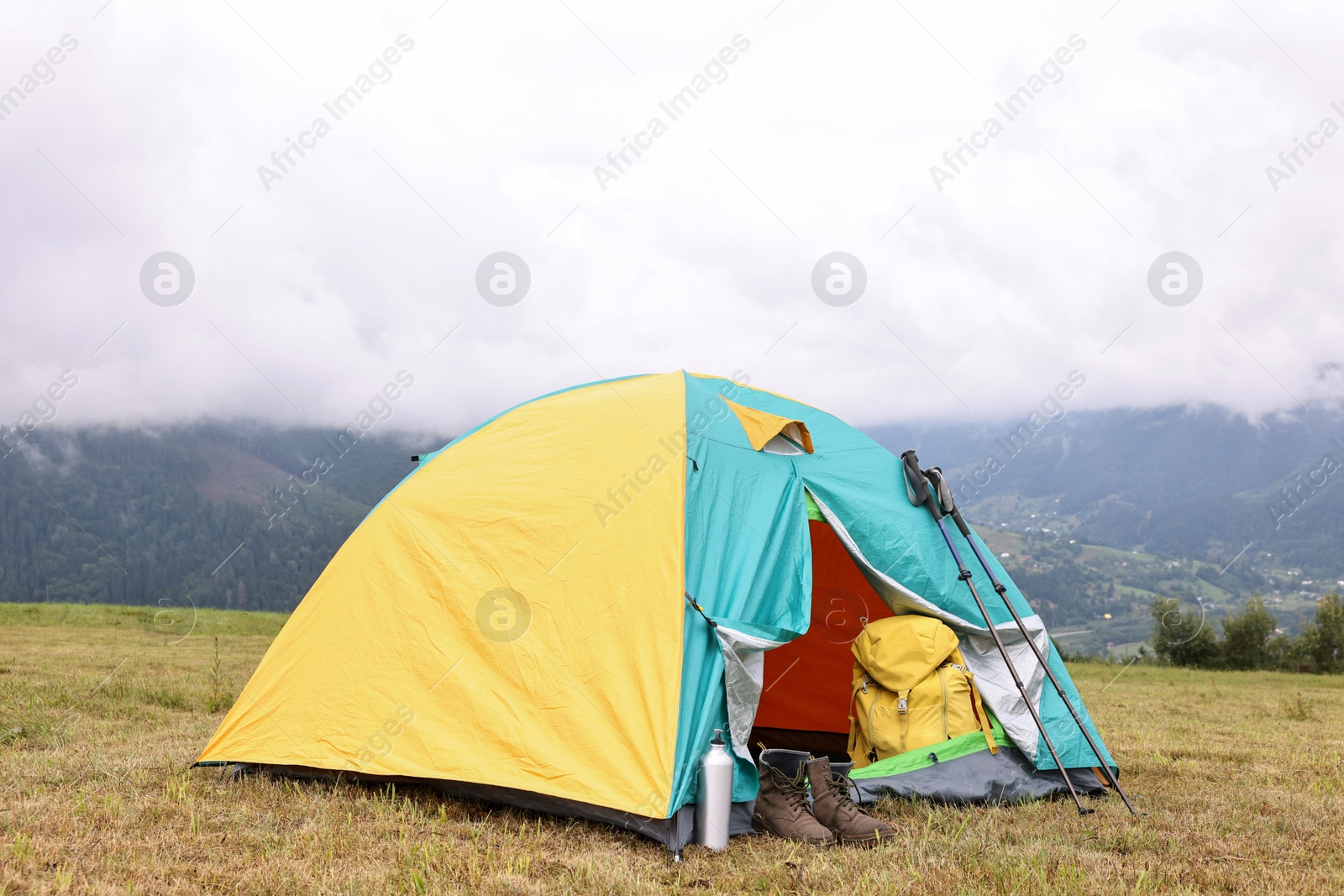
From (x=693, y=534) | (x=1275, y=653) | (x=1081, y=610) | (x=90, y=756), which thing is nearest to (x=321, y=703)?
(x=90, y=756)

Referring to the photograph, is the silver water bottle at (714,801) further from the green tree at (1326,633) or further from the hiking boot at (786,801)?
the green tree at (1326,633)

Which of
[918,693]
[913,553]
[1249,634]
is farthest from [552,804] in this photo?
[1249,634]

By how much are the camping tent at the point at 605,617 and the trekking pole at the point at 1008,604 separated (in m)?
0.16

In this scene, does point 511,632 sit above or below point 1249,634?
below

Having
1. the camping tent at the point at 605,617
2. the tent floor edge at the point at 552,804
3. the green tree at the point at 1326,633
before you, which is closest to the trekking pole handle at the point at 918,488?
→ the camping tent at the point at 605,617

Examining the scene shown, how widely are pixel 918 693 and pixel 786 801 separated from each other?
1.61 metres

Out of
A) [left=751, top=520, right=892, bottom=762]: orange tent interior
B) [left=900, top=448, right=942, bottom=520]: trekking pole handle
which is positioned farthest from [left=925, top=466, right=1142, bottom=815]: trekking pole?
[left=751, top=520, right=892, bottom=762]: orange tent interior

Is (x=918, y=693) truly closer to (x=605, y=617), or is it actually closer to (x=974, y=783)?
(x=974, y=783)

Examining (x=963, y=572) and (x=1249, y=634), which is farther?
(x=1249, y=634)

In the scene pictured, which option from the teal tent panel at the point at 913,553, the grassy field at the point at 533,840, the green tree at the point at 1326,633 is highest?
the green tree at the point at 1326,633

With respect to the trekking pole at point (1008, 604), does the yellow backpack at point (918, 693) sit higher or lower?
lower

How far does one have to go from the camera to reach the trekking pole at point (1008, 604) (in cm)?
666

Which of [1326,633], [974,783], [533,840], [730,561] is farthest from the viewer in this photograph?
[1326,633]

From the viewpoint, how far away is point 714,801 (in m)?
5.36
